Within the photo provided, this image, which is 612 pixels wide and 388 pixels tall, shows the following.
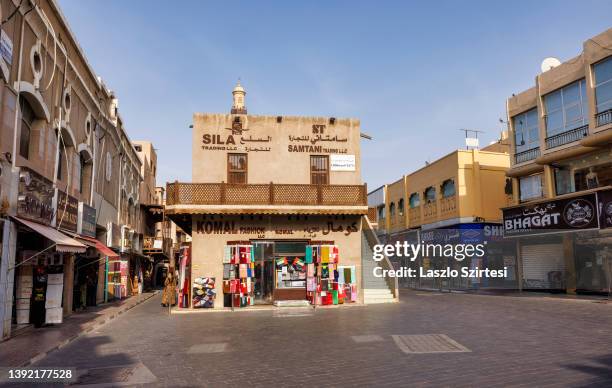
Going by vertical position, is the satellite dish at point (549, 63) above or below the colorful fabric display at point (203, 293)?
above

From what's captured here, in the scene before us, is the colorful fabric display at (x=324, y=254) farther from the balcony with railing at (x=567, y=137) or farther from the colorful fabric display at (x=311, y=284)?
the balcony with railing at (x=567, y=137)

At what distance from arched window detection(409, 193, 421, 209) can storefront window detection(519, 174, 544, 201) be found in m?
11.5

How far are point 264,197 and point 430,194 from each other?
2222 cm

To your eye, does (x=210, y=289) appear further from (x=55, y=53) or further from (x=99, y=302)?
(x=55, y=53)

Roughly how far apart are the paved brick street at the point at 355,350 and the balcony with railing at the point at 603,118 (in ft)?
35.4

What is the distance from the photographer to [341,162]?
2294 cm

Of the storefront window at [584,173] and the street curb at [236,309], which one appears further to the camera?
the storefront window at [584,173]

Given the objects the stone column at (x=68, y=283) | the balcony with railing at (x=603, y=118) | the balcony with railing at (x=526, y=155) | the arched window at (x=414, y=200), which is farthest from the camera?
the arched window at (x=414, y=200)

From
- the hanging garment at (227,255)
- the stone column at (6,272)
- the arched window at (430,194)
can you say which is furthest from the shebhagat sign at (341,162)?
the arched window at (430,194)

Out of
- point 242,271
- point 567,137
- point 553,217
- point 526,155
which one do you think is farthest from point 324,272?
point 526,155

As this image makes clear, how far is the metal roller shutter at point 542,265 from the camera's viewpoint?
2908cm

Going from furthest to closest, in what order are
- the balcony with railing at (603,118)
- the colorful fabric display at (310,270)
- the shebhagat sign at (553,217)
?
the shebhagat sign at (553,217) < the balcony with railing at (603,118) < the colorful fabric display at (310,270)

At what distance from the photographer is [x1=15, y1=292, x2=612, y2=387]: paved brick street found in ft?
26.0

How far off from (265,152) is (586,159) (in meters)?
17.1
